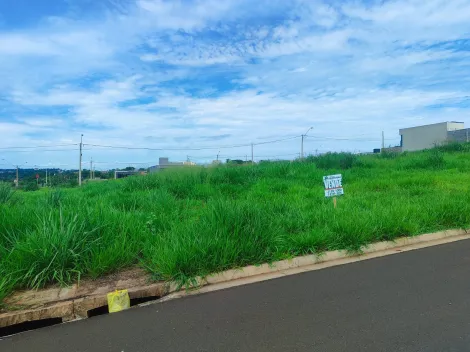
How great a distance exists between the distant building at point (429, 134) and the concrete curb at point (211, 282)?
40.0 metres

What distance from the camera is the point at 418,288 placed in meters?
4.30

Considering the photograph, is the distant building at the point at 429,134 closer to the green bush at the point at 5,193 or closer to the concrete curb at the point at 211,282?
the concrete curb at the point at 211,282

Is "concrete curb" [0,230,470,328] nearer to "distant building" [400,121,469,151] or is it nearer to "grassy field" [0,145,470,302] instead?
"grassy field" [0,145,470,302]

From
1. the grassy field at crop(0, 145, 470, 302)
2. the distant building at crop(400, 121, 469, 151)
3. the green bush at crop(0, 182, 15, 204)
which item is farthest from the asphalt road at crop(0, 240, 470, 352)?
the distant building at crop(400, 121, 469, 151)

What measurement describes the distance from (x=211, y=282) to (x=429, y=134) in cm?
4966

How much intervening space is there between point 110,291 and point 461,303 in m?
3.93

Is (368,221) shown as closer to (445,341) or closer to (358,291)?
(358,291)

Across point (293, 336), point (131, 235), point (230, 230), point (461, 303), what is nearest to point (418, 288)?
point (461, 303)

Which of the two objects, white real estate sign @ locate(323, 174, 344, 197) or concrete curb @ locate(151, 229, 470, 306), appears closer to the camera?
concrete curb @ locate(151, 229, 470, 306)

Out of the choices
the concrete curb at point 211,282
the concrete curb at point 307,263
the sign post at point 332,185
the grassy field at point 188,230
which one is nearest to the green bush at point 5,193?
the grassy field at point 188,230

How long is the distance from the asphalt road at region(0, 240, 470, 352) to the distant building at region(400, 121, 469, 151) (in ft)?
137

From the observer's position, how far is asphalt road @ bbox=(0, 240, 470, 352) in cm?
315

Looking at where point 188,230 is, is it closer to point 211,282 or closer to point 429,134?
point 211,282

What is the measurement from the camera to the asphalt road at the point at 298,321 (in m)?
3.15
